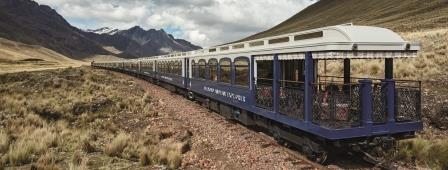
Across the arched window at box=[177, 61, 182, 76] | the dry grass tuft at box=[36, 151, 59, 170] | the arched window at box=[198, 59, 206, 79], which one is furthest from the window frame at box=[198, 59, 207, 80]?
the dry grass tuft at box=[36, 151, 59, 170]

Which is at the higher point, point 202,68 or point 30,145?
point 202,68

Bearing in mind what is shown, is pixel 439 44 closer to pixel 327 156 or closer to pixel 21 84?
pixel 327 156

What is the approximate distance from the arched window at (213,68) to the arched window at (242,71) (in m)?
2.76

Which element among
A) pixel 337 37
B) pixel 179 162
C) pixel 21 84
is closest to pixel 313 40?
pixel 337 37

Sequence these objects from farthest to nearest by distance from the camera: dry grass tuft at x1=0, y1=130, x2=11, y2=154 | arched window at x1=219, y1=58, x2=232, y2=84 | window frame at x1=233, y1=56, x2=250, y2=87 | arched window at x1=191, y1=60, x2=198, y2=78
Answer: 1. arched window at x1=191, y1=60, x2=198, y2=78
2. arched window at x1=219, y1=58, x2=232, y2=84
3. window frame at x1=233, y1=56, x2=250, y2=87
4. dry grass tuft at x1=0, y1=130, x2=11, y2=154

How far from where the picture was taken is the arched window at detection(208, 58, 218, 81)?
19.4m

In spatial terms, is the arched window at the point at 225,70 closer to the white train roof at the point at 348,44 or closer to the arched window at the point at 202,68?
the arched window at the point at 202,68

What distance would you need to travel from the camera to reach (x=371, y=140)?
435 inches

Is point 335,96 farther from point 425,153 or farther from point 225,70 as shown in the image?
point 225,70

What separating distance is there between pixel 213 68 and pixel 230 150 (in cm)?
746

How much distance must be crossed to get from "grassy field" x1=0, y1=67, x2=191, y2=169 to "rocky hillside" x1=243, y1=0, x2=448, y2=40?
40.4m

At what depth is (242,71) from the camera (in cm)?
1600

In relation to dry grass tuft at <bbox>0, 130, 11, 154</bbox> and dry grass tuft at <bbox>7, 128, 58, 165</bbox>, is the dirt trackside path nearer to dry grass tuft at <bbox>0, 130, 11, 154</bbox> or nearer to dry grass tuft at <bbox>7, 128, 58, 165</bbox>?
dry grass tuft at <bbox>7, 128, 58, 165</bbox>

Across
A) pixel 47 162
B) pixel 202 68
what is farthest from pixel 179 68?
pixel 47 162
